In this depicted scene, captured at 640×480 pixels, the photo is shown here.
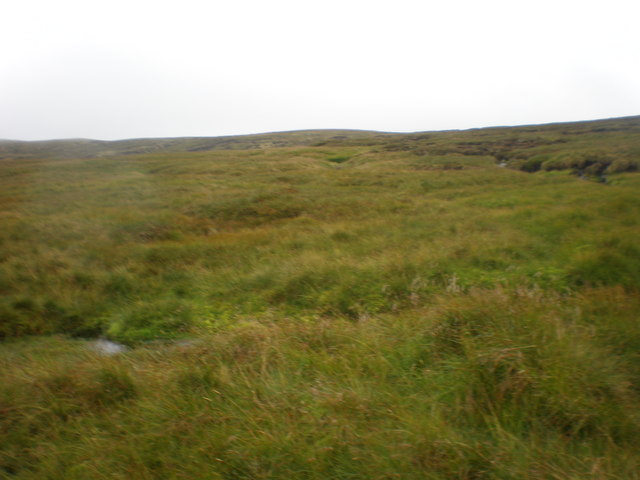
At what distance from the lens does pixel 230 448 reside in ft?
7.73

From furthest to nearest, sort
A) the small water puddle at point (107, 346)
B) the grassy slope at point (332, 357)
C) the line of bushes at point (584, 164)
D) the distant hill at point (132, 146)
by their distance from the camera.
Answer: the distant hill at point (132, 146)
the line of bushes at point (584, 164)
the small water puddle at point (107, 346)
the grassy slope at point (332, 357)

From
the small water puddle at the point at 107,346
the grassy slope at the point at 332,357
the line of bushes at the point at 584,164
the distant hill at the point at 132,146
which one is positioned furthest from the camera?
the distant hill at the point at 132,146

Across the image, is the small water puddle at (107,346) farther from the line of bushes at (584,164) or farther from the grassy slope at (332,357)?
the line of bushes at (584,164)

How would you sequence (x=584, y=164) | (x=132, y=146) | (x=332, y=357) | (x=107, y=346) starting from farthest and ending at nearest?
(x=132, y=146), (x=584, y=164), (x=107, y=346), (x=332, y=357)

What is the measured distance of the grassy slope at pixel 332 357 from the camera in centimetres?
227

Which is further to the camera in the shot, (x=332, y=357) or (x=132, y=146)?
(x=132, y=146)

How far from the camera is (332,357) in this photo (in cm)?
331

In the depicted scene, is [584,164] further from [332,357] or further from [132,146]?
[132,146]

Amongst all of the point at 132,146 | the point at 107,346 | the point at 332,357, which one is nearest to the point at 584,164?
the point at 332,357

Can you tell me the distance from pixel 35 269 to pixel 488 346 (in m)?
8.69

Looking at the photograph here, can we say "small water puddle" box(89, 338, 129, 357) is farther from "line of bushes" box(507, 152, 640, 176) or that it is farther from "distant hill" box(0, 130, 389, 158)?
"distant hill" box(0, 130, 389, 158)

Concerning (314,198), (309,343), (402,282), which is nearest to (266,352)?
(309,343)

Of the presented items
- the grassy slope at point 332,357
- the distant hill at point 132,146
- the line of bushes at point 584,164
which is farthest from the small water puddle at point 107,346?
the distant hill at point 132,146

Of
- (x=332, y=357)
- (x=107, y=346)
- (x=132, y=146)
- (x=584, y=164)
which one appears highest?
(x=132, y=146)
